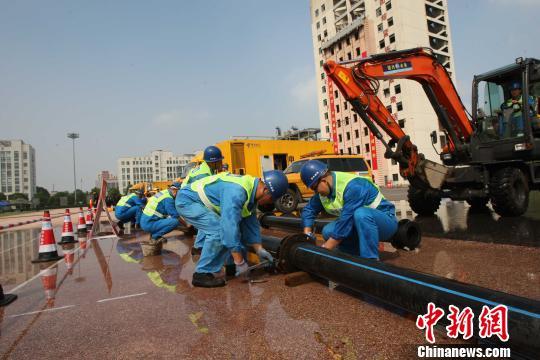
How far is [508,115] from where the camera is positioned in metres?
6.54

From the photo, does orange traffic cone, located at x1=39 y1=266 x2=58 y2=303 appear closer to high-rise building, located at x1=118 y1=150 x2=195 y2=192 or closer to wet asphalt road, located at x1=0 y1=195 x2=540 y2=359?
wet asphalt road, located at x1=0 y1=195 x2=540 y2=359

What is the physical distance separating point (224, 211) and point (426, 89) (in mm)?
5893

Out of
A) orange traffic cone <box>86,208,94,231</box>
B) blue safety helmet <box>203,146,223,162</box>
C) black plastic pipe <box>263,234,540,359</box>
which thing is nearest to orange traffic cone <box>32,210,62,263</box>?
blue safety helmet <box>203,146,223,162</box>

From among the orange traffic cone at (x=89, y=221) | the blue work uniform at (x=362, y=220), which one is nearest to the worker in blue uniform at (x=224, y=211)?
the blue work uniform at (x=362, y=220)

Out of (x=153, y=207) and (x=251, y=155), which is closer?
(x=153, y=207)

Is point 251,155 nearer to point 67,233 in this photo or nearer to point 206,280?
point 67,233

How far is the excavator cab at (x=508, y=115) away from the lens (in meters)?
6.18

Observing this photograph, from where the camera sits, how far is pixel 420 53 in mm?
7016

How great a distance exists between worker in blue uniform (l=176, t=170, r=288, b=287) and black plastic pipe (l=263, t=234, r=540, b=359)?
599 millimetres

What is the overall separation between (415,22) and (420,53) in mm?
42566

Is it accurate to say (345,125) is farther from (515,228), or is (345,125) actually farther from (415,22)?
(515,228)

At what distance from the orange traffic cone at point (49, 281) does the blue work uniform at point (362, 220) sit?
285 cm

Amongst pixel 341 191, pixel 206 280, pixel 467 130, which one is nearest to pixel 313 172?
pixel 341 191

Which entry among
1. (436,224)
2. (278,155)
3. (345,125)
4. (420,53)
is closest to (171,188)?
(436,224)
